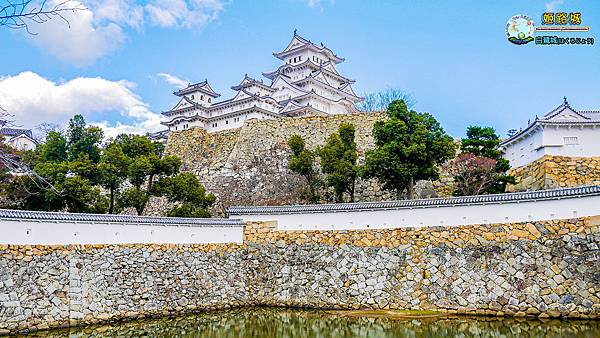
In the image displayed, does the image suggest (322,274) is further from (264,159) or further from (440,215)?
(264,159)

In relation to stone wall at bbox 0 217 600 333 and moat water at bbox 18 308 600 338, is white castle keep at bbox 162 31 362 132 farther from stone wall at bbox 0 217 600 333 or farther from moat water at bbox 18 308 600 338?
moat water at bbox 18 308 600 338

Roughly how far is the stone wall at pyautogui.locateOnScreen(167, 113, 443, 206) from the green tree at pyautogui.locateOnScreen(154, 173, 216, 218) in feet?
14.5

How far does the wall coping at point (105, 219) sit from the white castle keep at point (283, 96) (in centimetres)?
1429

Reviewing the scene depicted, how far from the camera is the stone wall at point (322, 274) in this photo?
422 inches

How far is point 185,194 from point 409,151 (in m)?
7.48

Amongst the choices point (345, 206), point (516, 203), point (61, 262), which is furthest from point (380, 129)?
point (61, 262)

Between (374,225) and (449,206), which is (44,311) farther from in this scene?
(449,206)

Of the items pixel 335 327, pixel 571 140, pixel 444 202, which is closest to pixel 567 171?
pixel 571 140

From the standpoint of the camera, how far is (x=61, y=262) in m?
11.0

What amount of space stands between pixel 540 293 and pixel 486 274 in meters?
1.18

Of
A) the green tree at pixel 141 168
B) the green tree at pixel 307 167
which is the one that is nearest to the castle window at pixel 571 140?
the green tree at pixel 307 167

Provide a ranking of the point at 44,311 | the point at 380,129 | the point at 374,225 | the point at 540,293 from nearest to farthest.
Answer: the point at 44,311
the point at 540,293
the point at 374,225
the point at 380,129

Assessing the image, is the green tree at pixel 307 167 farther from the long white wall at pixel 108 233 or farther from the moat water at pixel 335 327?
the moat water at pixel 335 327

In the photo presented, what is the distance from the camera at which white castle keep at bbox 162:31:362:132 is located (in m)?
28.2
